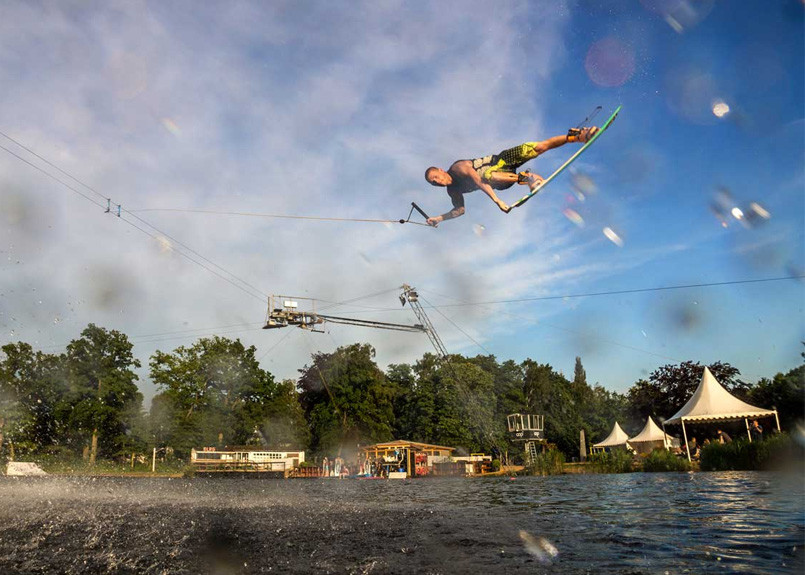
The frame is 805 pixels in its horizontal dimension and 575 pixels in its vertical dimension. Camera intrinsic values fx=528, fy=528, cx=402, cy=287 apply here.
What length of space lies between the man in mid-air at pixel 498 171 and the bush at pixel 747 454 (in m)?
22.1

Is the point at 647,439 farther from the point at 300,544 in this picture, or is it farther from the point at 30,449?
the point at 30,449

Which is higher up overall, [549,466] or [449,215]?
[449,215]

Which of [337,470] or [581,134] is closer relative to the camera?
[581,134]

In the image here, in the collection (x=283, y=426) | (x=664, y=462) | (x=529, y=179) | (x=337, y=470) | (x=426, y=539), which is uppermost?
(x=529, y=179)

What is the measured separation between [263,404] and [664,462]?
63.8 m

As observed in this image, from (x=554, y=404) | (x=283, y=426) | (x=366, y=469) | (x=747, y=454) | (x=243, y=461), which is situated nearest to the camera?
(x=747, y=454)

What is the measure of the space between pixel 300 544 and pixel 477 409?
7982cm

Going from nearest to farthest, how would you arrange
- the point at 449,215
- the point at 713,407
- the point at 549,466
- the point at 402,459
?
the point at 449,215 → the point at 713,407 → the point at 549,466 → the point at 402,459

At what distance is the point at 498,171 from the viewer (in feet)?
33.8

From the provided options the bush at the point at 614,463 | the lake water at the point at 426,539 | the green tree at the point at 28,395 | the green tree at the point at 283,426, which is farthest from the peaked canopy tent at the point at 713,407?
the green tree at the point at 28,395

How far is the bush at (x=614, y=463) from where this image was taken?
126 feet

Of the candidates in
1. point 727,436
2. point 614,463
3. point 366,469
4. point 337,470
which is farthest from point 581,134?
point 337,470

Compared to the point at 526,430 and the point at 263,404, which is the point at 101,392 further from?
the point at 526,430

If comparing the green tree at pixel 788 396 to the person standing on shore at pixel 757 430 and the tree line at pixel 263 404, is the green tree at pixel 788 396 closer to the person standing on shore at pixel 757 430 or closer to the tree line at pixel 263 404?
the person standing on shore at pixel 757 430
